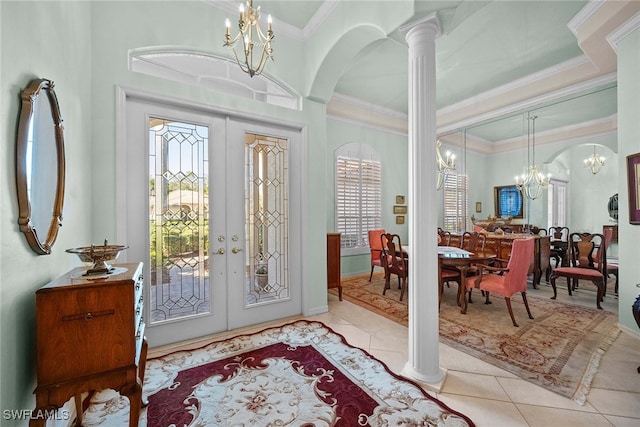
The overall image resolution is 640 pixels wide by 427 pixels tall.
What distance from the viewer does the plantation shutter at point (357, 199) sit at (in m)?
5.41

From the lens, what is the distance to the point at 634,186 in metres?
2.87

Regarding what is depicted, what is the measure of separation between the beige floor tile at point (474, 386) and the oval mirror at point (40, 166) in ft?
9.06

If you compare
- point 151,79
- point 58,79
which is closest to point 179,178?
point 151,79

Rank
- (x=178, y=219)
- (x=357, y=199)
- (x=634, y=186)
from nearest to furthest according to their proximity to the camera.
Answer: (x=178, y=219), (x=634, y=186), (x=357, y=199)

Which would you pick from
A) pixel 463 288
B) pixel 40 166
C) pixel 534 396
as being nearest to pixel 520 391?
pixel 534 396

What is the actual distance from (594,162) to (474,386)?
16.3 ft

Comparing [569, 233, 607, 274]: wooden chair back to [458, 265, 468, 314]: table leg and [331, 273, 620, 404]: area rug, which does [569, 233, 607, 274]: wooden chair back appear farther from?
[458, 265, 468, 314]: table leg

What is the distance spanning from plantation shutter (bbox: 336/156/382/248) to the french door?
6.83 ft

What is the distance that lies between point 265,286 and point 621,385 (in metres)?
3.31

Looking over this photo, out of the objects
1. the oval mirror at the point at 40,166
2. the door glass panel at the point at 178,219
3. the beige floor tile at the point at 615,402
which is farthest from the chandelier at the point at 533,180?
the oval mirror at the point at 40,166

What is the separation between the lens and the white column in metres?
2.09

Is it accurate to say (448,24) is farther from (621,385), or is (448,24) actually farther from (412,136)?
(621,385)

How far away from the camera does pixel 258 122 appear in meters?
3.19

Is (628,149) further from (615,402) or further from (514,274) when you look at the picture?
(615,402)
